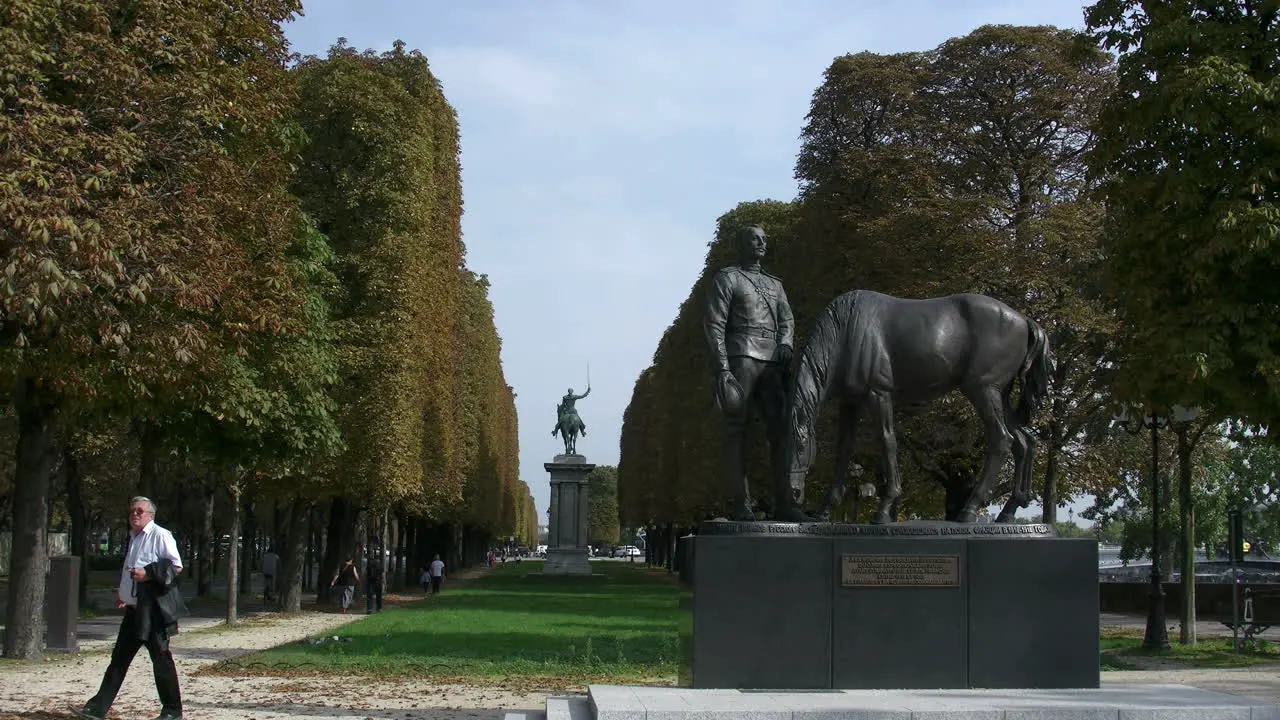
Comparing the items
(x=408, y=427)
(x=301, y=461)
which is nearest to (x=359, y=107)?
(x=408, y=427)

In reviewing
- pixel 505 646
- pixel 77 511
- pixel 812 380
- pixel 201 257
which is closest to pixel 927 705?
pixel 812 380

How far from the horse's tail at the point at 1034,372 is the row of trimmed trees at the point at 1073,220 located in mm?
632

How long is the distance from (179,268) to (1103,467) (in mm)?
24270

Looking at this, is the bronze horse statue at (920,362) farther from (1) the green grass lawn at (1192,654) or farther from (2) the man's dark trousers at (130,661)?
(1) the green grass lawn at (1192,654)

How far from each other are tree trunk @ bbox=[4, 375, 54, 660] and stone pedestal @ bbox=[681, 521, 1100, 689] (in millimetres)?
11663

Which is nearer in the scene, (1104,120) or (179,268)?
(179,268)

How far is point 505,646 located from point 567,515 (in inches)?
2064

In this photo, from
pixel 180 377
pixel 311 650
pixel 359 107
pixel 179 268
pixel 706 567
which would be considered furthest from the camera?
pixel 359 107

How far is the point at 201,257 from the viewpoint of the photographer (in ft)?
53.2

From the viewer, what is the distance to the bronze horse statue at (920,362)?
12781mm

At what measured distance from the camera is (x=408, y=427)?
34844 mm

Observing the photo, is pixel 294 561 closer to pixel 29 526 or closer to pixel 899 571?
pixel 29 526

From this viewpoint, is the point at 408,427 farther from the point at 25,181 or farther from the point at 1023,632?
the point at 1023,632

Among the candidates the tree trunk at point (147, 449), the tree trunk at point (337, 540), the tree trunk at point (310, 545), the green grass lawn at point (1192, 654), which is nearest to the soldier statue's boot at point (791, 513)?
the green grass lawn at point (1192, 654)
